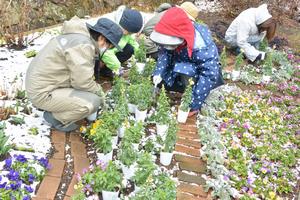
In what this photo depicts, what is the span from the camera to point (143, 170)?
300 centimetres

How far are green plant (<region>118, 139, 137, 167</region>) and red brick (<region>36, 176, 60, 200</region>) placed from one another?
0.52 meters

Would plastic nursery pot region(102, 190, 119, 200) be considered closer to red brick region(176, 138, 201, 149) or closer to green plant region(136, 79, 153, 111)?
red brick region(176, 138, 201, 149)

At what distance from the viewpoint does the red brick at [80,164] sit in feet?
10.7

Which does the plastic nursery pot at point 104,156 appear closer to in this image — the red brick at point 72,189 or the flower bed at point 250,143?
the red brick at point 72,189

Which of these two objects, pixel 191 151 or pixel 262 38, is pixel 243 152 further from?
pixel 262 38

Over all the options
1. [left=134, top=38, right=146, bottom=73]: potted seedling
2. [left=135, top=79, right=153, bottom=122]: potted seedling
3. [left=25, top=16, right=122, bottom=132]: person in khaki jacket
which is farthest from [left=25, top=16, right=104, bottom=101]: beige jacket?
[left=134, top=38, right=146, bottom=73]: potted seedling

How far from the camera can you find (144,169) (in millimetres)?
3010

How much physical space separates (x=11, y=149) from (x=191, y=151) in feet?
5.18

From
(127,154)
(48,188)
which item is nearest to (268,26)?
(127,154)

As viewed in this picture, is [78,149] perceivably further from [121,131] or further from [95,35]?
[95,35]

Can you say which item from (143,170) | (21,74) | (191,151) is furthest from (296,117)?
(21,74)

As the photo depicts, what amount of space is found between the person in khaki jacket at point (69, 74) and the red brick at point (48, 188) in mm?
702

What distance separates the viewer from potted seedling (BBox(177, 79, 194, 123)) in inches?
159

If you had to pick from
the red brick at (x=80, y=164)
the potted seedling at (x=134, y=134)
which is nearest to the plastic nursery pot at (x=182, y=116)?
the potted seedling at (x=134, y=134)
